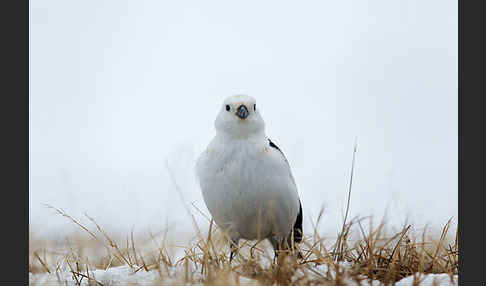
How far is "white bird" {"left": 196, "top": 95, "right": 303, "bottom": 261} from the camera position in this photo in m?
3.72

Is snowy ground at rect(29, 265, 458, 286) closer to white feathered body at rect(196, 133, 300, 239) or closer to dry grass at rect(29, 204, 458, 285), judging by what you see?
dry grass at rect(29, 204, 458, 285)

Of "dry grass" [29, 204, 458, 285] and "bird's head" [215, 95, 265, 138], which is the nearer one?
"dry grass" [29, 204, 458, 285]

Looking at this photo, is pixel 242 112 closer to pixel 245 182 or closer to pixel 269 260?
pixel 245 182

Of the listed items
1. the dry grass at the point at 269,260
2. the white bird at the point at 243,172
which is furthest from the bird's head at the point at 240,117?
the dry grass at the point at 269,260

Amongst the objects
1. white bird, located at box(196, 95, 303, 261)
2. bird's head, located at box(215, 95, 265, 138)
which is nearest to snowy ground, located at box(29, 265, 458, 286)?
white bird, located at box(196, 95, 303, 261)

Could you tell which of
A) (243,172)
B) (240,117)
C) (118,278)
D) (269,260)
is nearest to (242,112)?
(240,117)

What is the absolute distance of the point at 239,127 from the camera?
3729 millimetres

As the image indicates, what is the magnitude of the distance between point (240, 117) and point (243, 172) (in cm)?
41

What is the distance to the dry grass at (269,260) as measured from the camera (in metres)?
2.71

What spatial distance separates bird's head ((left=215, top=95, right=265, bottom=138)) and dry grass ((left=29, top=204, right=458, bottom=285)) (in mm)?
821

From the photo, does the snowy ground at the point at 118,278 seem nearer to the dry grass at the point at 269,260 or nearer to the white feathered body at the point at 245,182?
the dry grass at the point at 269,260

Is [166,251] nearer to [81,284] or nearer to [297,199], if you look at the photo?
[81,284]

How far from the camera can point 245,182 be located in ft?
12.2

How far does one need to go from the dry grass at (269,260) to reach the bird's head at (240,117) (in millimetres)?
821
